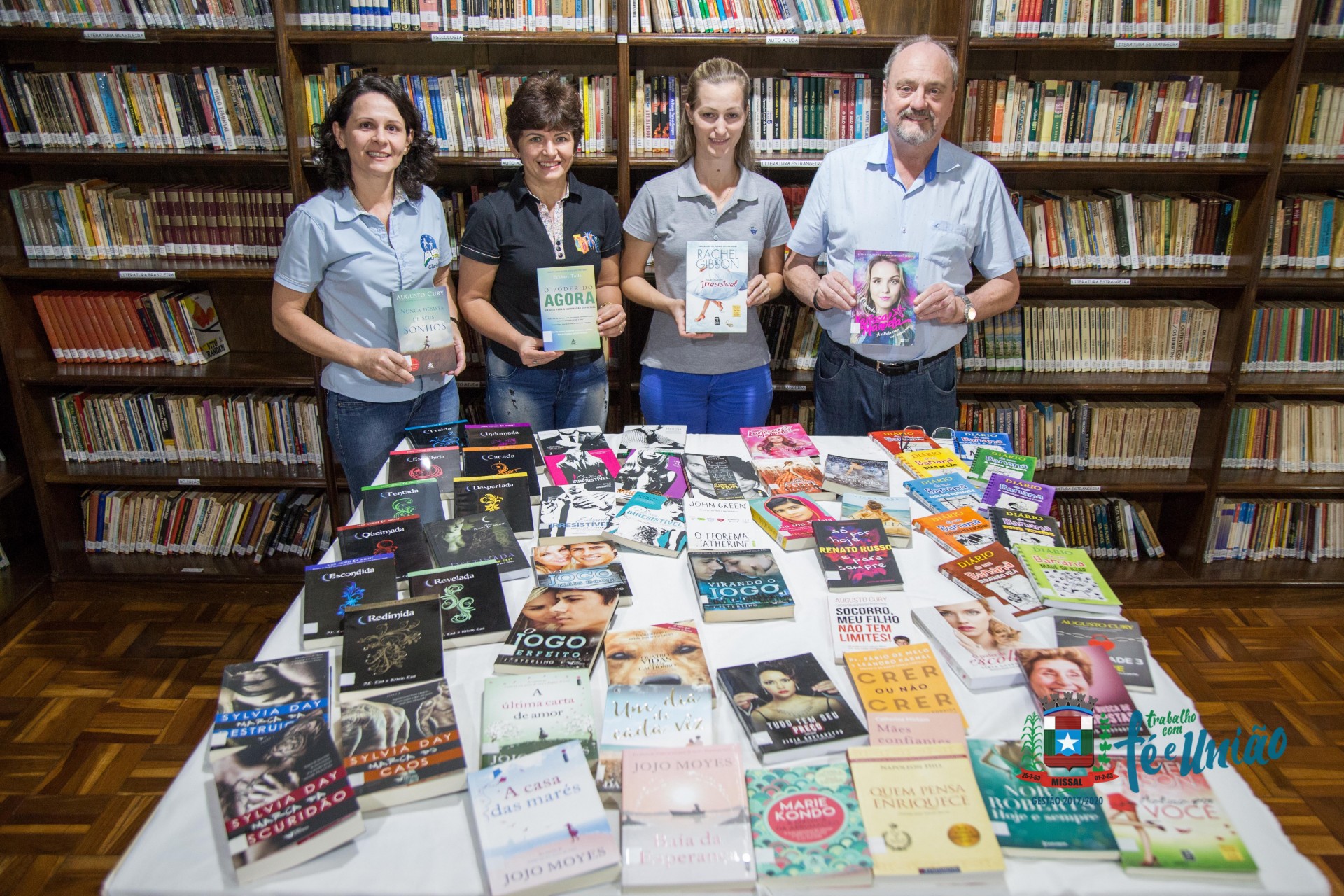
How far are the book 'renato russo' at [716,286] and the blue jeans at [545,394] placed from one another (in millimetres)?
388

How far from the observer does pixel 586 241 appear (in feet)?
8.94

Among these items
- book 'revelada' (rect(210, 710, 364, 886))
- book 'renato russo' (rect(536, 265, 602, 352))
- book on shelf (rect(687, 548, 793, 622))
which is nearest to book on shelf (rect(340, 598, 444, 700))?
book 'revelada' (rect(210, 710, 364, 886))

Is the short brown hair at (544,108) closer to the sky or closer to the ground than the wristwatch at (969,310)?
closer to the sky

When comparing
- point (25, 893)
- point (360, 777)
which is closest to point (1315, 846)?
point (360, 777)

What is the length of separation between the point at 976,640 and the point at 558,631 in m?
0.76

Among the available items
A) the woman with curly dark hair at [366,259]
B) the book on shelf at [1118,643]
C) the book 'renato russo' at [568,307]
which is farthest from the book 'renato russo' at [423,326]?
the book on shelf at [1118,643]

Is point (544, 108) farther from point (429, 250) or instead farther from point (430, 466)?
point (430, 466)

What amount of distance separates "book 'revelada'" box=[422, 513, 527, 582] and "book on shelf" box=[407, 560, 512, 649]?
3 centimetres

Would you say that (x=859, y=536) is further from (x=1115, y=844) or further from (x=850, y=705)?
(x=1115, y=844)

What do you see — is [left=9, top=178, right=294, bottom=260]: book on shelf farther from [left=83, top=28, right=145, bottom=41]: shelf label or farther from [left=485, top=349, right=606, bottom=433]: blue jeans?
[left=485, top=349, right=606, bottom=433]: blue jeans

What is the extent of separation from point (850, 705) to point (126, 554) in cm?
336

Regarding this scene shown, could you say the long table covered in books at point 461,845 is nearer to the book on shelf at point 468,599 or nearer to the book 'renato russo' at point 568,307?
the book on shelf at point 468,599

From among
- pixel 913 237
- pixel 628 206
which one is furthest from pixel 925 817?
pixel 628 206

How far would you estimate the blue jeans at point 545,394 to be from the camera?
282 centimetres
